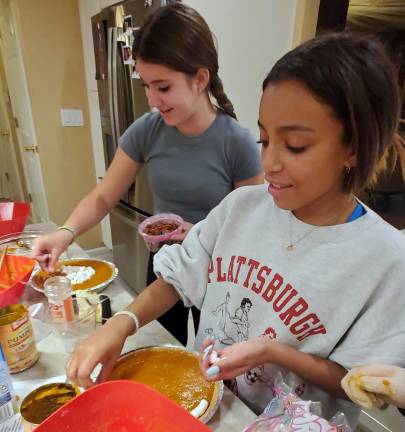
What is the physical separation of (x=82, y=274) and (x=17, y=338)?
0.43m

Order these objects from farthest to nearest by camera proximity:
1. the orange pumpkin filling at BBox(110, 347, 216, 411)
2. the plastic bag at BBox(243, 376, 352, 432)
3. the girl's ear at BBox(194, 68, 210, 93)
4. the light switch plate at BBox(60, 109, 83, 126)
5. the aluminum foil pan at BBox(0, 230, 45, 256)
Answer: the light switch plate at BBox(60, 109, 83, 126) < the aluminum foil pan at BBox(0, 230, 45, 256) < the girl's ear at BBox(194, 68, 210, 93) < the orange pumpkin filling at BBox(110, 347, 216, 411) < the plastic bag at BBox(243, 376, 352, 432)

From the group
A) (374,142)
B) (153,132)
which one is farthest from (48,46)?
(374,142)

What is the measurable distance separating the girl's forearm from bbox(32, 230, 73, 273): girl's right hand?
2.42 ft

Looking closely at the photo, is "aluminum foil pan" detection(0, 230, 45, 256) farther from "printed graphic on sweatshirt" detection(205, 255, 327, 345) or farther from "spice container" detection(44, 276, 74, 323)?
"printed graphic on sweatshirt" detection(205, 255, 327, 345)

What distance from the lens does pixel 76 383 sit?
683mm

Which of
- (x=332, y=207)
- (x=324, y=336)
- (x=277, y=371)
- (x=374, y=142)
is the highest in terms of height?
(x=374, y=142)

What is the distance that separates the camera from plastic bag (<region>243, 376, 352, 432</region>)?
1.67 ft

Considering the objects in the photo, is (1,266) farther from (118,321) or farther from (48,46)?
(48,46)

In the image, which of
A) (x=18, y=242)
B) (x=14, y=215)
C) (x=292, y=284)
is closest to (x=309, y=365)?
(x=292, y=284)

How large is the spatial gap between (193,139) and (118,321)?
27.2 inches

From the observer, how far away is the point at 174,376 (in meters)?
0.78

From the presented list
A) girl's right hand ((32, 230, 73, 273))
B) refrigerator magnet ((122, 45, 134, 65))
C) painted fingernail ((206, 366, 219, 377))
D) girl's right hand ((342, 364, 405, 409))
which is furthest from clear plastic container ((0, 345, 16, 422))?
refrigerator magnet ((122, 45, 134, 65))

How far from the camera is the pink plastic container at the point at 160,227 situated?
1.17 metres

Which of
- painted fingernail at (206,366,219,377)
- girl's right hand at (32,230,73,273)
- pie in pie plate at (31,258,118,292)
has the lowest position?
pie in pie plate at (31,258,118,292)
